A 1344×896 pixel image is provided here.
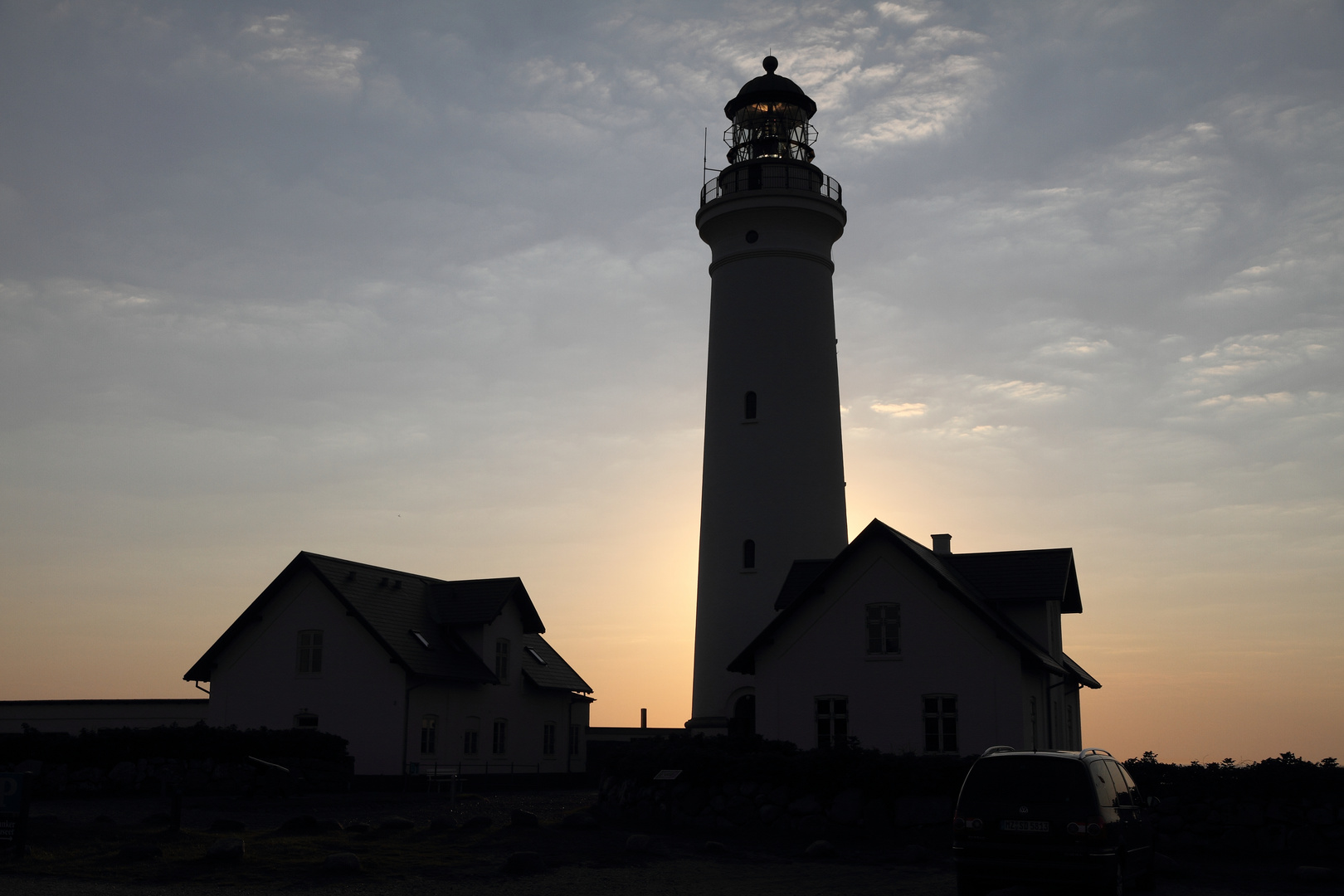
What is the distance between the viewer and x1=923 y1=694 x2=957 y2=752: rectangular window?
1069 inches

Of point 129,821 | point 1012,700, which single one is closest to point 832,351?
point 1012,700

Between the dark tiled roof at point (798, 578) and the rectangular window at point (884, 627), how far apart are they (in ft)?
9.21

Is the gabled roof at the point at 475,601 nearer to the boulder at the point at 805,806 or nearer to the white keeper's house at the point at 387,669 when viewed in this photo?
the white keeper's house at the point at 387,669

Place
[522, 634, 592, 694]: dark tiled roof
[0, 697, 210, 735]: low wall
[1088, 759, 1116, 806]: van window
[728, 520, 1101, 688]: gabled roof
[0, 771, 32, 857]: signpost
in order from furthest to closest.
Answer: [0, 697, 210, 735]: low wall < [522, 634, 592, 694]: dark tiled roof < [728, 520, 1101, 688]: gabled roof < [0, 771, 32, 857]: signpost < [1088, 759, 1116, 806]: van window

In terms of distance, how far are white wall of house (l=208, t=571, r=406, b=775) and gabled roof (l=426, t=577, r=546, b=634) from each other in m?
3.88

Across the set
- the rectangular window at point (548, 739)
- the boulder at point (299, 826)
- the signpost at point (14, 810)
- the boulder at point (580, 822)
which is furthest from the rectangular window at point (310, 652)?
the signpost at point (14, 810)

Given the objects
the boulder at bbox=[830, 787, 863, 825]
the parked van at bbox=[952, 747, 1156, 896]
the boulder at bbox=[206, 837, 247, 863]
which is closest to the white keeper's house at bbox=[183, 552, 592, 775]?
the boulder at bbox=[830, 787, 863, 825]

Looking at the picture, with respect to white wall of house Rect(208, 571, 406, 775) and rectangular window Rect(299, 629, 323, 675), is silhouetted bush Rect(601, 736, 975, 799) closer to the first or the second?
white wall of house Rect(208, 571, 406, 775)

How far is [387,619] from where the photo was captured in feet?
118

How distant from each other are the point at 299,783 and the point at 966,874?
66.0ft

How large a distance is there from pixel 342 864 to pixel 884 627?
15725 millimetres

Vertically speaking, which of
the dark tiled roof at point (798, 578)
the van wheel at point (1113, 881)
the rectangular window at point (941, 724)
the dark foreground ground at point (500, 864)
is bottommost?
the dark foreground ground at point (500, 864)

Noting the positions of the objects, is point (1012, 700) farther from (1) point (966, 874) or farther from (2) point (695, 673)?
(1) point (966, 874)

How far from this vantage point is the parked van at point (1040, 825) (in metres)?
13.0
